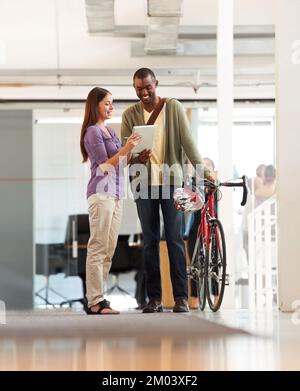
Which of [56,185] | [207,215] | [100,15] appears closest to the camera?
[207,215]

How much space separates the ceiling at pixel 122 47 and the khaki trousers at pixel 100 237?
332 centimetres

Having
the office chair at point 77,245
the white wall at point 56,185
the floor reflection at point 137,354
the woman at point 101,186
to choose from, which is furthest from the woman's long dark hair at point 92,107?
the white wall at point 56,185

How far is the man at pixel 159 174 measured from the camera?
17.5 ft

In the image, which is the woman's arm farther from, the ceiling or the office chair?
the office chair

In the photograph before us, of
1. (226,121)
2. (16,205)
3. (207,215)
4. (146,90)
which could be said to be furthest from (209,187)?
(16,205)

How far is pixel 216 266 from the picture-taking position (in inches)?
218

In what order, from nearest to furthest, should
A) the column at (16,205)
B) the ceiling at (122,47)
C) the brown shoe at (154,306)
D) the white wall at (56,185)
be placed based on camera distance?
the brown shoe at (154,306)
the ceiling at (122,47)
the column at (16,205)
the white wall at (56,185)

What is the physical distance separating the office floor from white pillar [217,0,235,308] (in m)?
1.22

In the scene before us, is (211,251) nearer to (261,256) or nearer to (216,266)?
(216,266)

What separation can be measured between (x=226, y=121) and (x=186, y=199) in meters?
1.45

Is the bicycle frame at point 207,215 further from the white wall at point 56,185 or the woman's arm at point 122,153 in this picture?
the white wall at point 56,185

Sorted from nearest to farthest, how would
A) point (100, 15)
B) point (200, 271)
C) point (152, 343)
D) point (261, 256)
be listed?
point (152, 343) < point (200, 271) < point (261, 256) < point (100, 15)
